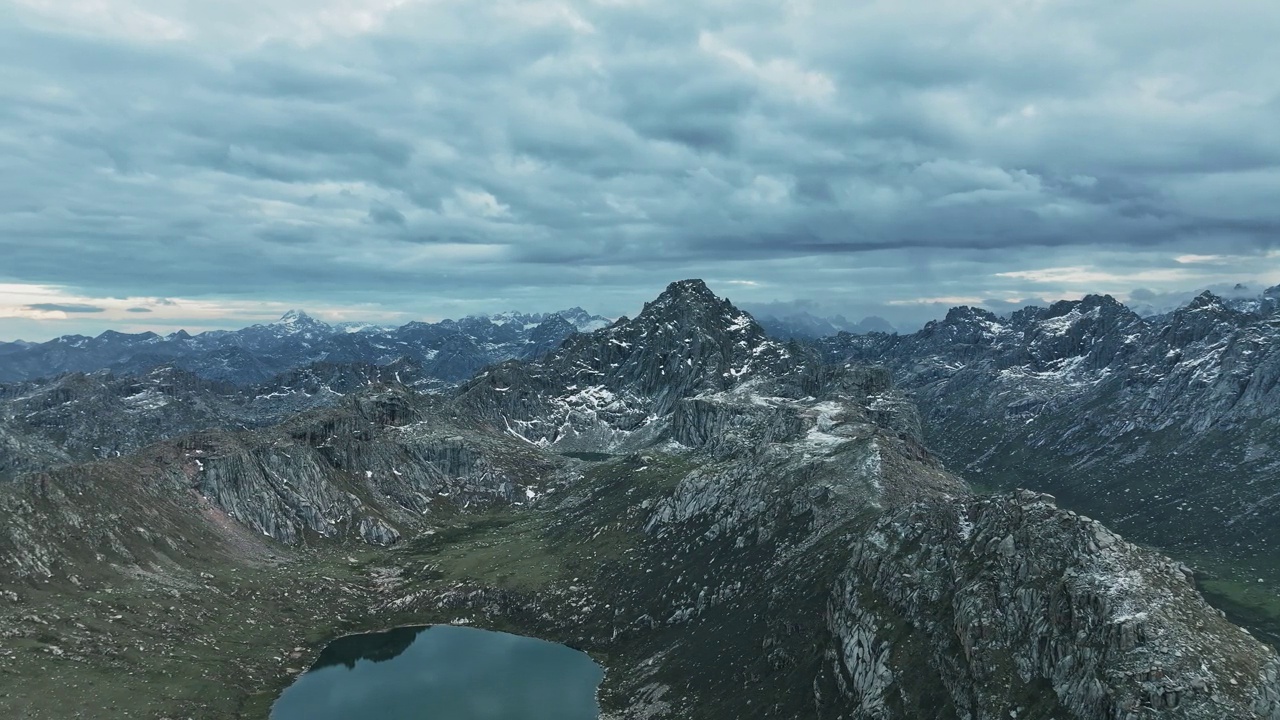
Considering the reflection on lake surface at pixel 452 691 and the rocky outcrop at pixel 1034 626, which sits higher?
the rocky outcrop at pixel 1034 626

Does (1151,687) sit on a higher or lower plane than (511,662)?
higher

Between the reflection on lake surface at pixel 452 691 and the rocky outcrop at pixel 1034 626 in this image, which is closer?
the rocky outcrop at pixel 1034 626

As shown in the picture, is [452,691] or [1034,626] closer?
[1034,626]

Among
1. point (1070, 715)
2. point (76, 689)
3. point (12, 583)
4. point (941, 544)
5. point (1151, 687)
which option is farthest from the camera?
point (12, 583)

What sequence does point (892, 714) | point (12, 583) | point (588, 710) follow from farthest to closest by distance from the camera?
1. point (12, 583)
2. point (588, 710)
3. point (892, 714)

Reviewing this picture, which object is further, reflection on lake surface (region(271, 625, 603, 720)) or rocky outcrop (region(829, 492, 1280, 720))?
reflection on lake surface (region(271, 625, 603, 720))

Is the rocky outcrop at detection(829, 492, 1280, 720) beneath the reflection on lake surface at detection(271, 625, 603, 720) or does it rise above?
above

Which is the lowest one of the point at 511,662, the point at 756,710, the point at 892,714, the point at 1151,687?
the point at 511,662

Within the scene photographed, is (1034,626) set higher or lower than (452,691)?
higher

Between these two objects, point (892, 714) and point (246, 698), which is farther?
point (246, 698)

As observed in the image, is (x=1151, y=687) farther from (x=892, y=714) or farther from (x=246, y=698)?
(x=246, y=698)

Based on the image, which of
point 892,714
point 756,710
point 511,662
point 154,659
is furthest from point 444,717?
point 892,714
